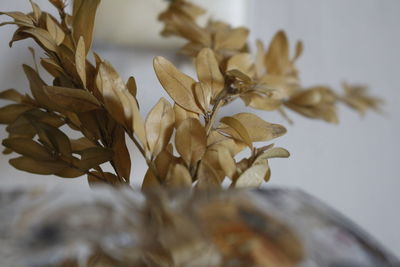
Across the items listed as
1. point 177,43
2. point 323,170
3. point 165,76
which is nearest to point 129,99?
point 165,76

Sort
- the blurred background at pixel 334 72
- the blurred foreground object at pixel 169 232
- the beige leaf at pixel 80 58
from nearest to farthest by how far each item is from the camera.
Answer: the blurred foreground object at pixel 169 232 → the beige leaf at pixel 80 58 → the blurred background at pixel 334 72

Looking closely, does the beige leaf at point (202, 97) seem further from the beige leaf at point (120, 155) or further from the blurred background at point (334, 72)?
the blurred background at point (334, 72)

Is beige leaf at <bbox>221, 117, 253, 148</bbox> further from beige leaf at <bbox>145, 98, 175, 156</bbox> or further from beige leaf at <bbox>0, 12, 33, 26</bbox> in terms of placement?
beige leaf at <bbox>0, 12, 33, 26</bbox>

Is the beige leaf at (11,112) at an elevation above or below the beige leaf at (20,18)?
below

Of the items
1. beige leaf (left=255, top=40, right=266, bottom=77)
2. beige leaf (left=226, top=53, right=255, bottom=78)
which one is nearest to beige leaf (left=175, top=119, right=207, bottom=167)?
beige leaf (left=226, top=53, right=255, bottom=78)

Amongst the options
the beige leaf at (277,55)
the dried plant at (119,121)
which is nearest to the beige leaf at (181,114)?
the dried plant at (119,121)

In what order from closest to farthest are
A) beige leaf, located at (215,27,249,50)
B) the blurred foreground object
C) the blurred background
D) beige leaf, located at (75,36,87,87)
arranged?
the blurred foreground object, beige leaf, located at (75,36,87,87), beige leaf, located at (215,27,249,50), the blurred background
